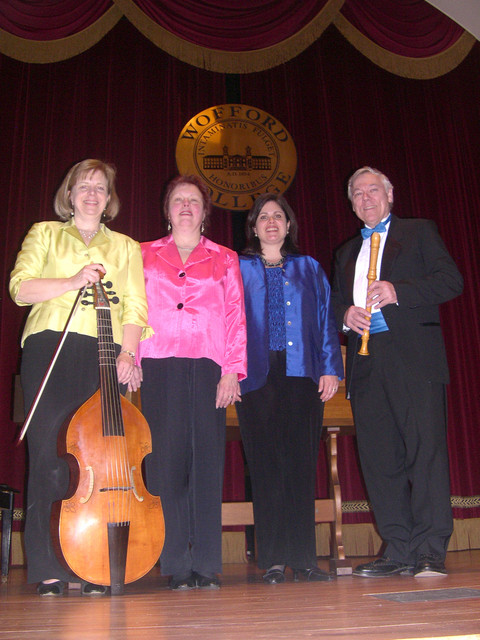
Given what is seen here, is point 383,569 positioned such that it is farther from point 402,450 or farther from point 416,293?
point 416,293

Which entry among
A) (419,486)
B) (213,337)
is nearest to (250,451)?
(213,337)

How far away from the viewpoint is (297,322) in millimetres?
2381

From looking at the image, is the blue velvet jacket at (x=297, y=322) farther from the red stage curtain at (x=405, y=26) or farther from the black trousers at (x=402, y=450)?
the red stage curtain at (x=405, y=26)

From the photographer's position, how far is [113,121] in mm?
4574

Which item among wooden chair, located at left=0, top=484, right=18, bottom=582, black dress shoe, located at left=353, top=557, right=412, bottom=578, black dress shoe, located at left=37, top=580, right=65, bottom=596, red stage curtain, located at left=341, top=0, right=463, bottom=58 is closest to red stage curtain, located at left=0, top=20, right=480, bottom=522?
red stage curtain, located at left=341, top=0, right=463, bottom=58

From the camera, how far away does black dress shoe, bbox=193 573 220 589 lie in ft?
6.44

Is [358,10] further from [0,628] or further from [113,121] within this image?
[0,628]

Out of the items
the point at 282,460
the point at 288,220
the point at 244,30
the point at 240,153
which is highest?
the point at 244,30

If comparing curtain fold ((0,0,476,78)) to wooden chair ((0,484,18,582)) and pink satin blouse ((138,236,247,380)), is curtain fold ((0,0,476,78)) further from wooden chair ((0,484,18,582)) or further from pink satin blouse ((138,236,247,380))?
wooden chair ((0,484,18,582))

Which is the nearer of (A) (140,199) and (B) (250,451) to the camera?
(B) (250,451)

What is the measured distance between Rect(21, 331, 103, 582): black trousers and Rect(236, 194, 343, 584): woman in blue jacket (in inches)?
23.5

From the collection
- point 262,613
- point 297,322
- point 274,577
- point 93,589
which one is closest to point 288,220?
point 297,322

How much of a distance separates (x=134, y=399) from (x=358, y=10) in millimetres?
3458

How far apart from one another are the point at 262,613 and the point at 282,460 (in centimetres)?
95
